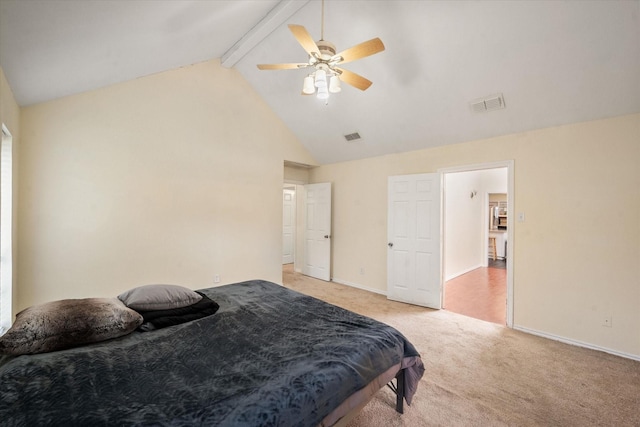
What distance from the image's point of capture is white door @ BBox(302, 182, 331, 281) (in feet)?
18.1

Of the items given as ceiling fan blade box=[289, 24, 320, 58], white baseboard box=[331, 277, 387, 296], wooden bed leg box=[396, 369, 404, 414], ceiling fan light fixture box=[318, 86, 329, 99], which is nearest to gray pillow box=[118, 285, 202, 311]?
wooden bed leg box=[396, 369, 404, 414]

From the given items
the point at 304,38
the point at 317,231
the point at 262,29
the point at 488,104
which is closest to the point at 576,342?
the point at 488,104

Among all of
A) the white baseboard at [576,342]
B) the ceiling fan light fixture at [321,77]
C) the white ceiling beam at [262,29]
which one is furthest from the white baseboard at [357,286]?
the white ceiling beam at [262,29]

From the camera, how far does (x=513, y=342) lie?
9.64 ft

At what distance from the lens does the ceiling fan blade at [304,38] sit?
1837 millimetres

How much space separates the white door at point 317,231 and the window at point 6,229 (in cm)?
423

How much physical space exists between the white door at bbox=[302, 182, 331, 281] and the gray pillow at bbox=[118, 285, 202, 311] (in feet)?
11.9

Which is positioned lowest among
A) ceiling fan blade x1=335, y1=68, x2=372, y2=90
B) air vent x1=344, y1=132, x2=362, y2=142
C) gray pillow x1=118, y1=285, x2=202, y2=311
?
gray pillow x1=118, y1=285, x2=202, y2=311

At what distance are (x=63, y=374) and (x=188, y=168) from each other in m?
3.10

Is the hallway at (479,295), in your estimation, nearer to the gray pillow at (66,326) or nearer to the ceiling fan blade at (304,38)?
the ceiling fan blade at (304,38)

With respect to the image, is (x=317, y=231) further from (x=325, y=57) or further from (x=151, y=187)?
(x=325, y=57)

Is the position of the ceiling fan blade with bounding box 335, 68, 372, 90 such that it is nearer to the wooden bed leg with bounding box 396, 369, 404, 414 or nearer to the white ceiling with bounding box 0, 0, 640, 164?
the white ceiling with bounding box 0, 0, 640, 164

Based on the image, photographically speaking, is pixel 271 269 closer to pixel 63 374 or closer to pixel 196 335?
pixel 196 335

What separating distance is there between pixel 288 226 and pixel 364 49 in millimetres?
5800
